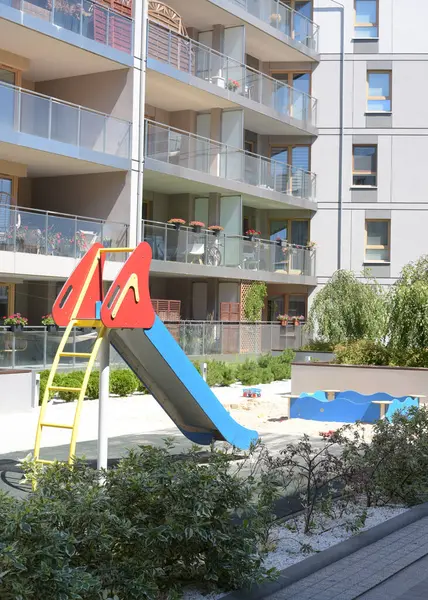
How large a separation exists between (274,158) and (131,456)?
33895 mm

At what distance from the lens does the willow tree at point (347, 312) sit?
33188 millimetres

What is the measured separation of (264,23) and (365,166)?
7715mm

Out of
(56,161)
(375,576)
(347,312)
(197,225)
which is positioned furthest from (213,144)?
(375,576)

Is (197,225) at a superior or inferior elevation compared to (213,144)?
inferior

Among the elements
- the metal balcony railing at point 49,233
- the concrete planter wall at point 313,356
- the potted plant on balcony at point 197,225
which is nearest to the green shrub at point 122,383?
the metal balcony railing at point 49,233

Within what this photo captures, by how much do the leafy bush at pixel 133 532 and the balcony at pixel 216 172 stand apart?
2265 centimetres

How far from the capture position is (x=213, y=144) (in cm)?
3266

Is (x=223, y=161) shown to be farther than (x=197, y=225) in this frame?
Yes

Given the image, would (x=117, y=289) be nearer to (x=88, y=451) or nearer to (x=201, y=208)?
(x=88, y=451)

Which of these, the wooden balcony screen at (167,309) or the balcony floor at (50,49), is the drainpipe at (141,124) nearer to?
the balcony floor at (50,49)

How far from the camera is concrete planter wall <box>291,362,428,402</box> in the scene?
20.6 m

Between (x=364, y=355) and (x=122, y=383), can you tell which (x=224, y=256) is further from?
(x=364, y=355)

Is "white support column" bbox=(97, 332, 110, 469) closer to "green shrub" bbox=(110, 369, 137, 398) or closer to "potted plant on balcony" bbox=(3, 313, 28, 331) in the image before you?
"potted plant on balcony" bbox=(3, 313, 28, 331)

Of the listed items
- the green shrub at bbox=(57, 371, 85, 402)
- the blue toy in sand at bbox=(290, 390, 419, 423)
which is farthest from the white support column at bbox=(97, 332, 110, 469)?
the green shrub at bbox=(57, 371, 85, 402)
